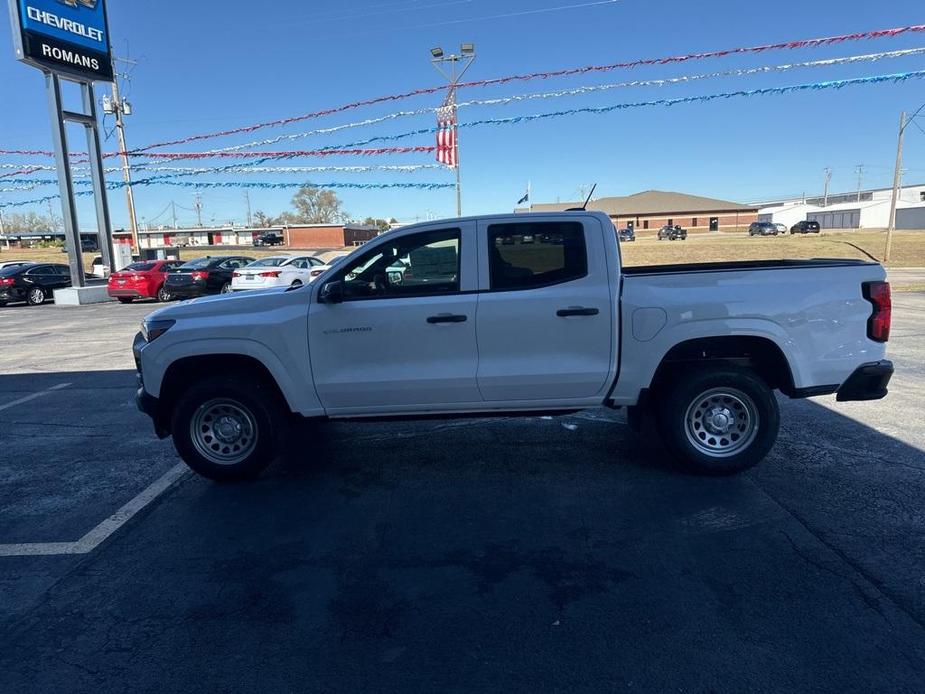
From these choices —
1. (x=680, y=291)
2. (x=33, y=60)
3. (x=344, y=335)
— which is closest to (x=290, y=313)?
(x=344, y=335)

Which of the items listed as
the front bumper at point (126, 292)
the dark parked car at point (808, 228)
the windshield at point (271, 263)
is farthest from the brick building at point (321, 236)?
the windshield at point (271, 263)

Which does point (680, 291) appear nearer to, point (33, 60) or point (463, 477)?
point (463, 477)

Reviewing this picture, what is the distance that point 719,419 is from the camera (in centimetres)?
471

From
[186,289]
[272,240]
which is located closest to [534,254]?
[186,289]

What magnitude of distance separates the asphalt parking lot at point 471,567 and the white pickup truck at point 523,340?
553mm

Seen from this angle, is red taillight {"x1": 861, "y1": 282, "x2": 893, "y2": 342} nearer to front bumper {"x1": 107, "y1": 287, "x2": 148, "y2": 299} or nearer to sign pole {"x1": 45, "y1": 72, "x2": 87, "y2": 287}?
front bumper {"x1": 107, "y1": 287, "x2": 148, "y2": 299}

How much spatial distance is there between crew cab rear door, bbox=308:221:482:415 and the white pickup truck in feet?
0.04

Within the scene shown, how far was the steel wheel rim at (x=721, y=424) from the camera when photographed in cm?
466

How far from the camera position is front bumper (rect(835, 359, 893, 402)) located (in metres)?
4.54

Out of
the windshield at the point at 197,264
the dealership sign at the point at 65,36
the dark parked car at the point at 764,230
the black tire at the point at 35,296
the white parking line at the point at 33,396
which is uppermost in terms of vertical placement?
the dealership sign at the point at 65,36

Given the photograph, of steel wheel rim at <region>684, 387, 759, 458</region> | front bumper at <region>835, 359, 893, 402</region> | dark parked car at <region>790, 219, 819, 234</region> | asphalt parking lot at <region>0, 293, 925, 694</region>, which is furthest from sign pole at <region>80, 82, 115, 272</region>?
dark parked car at <region>790, 219, 819, 234</region>

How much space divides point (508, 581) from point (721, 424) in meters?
2.32

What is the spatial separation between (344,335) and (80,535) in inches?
86.2

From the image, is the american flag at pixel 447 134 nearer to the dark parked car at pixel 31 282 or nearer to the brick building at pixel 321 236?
the dark parked car at pixel 31 282
